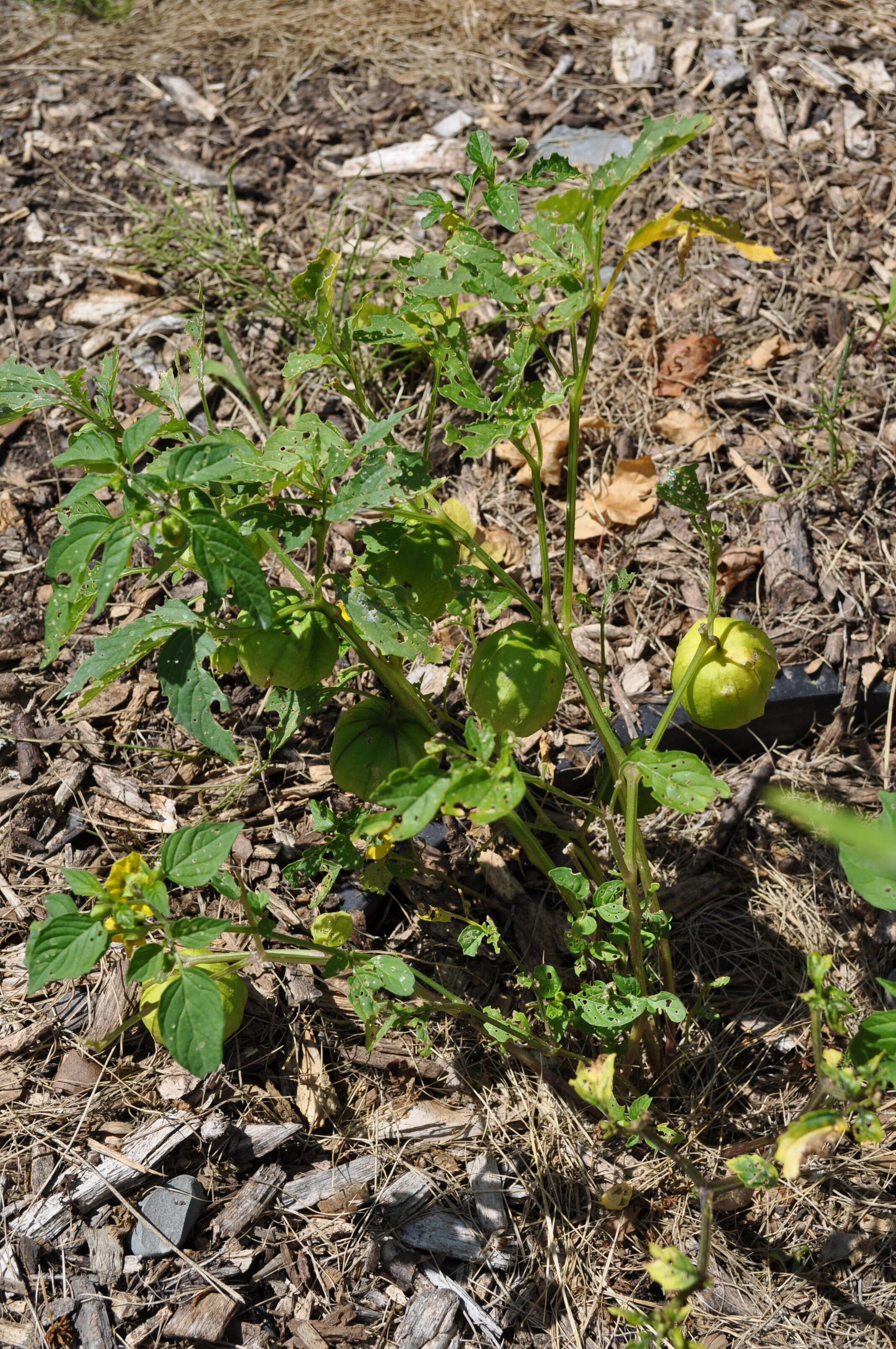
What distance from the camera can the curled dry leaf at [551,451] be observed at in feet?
9.20

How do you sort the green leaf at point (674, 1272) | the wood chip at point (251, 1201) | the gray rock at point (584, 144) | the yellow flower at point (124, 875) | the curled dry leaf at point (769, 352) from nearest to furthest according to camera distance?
the green leaf at point (674, 1272)
the yellow flower at point (124, 875)
the wood chip at point (251, 1201)
the curled dry leaf at point (769, 352)
the gray rock at point (584, 144)

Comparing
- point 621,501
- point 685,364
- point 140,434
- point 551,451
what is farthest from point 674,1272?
point 685,364

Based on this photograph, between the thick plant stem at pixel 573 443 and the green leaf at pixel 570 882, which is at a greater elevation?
the thick plant stem at pixel 573 443

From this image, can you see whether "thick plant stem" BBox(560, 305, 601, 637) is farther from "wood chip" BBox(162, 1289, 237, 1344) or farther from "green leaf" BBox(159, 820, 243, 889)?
"wood chip" BBox(162, 1289, 237, 1344)

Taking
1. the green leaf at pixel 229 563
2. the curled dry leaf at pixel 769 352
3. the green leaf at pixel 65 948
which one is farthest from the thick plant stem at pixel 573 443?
the curled dry leaf at pixel 769 352

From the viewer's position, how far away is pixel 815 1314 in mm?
1768

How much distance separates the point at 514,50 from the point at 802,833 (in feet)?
10.0

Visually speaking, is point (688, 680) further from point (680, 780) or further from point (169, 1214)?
point (169, 1214)

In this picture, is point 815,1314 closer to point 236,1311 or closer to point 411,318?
point 236,1311

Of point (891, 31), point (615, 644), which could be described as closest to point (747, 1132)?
point (615, 644)

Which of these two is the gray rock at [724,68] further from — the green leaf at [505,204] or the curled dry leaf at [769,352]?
A: the green leaf at [505,204]

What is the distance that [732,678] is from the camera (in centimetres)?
178

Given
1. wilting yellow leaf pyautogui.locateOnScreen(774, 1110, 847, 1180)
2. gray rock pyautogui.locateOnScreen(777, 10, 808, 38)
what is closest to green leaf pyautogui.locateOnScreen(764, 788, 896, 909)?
wilting yellow leaf pyautogui.locateOnScreen(774, 1110, 847, 1180)

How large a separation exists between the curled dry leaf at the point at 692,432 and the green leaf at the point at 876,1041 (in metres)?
1.78
